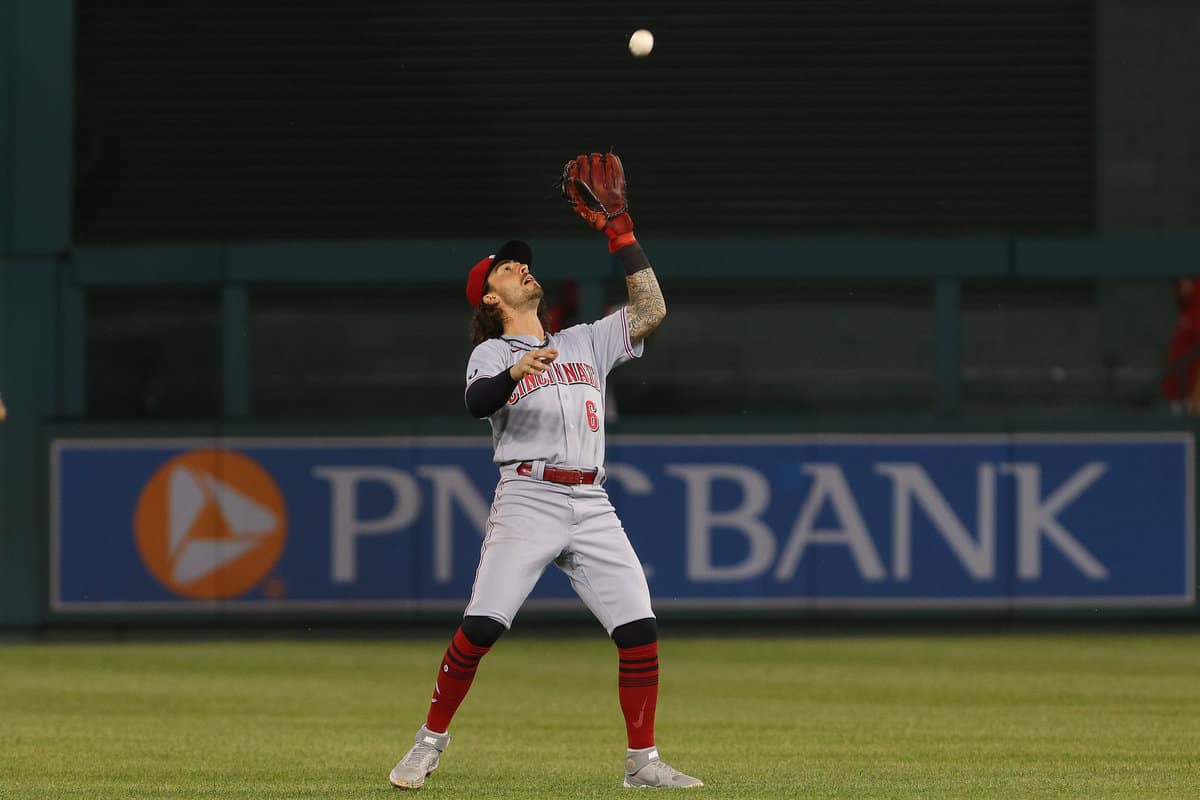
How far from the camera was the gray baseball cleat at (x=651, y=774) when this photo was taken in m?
6.07

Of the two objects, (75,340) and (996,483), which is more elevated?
(75,340)

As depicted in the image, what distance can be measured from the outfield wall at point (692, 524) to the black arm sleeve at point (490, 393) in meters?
7.26

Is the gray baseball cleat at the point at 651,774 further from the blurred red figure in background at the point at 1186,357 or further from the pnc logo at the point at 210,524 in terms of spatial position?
the blurred red figure in background at the point at 1186,357

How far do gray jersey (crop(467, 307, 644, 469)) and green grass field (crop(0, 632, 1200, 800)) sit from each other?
1.07 m

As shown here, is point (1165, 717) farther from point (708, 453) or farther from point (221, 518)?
point (221, 518)

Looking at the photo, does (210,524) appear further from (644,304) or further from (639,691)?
(639,691)

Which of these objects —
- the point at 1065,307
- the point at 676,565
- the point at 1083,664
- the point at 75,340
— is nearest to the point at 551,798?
the point at 1083,664

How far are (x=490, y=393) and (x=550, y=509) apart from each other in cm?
47

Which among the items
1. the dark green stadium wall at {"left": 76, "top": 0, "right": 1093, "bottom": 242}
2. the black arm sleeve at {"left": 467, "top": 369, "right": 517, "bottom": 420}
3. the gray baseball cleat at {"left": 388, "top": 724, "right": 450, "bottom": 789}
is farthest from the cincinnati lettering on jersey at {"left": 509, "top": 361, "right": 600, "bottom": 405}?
the dark green stadium wall at {"left": 76, "top": 0, "right": 1093, "bottom": 242}

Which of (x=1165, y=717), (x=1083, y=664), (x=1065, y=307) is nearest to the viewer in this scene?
(x=1165, y=717)

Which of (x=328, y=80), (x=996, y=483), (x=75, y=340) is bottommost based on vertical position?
(x=996, y=483)

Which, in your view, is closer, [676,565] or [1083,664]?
[1083,664]

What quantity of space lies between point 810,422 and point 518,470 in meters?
7.33

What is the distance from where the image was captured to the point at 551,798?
594 cm
